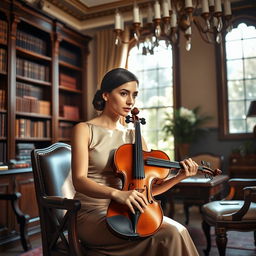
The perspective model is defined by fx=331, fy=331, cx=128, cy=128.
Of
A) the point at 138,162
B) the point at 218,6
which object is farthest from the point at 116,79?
the point at 218,6

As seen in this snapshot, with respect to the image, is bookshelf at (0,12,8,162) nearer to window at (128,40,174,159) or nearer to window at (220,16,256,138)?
window at (128,40,174,159)

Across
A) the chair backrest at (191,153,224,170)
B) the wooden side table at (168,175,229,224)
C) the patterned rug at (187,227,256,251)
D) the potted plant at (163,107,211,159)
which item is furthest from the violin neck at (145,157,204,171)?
the potted plant at (163,107,211,159)

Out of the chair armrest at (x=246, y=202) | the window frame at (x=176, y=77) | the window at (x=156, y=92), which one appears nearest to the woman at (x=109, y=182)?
the chair armrest at (x=246, y=202)

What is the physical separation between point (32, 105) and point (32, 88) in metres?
0.32

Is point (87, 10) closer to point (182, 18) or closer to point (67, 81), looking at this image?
point (67, 81)

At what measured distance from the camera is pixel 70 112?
16.2 ft

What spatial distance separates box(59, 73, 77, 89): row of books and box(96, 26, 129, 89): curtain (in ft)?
1.24

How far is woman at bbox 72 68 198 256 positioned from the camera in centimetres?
117

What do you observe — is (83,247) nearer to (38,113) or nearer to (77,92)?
(38,113)

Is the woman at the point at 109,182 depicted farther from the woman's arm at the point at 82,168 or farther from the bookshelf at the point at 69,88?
the bookshelf at the point at 69,88

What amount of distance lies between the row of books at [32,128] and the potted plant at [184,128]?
164cm

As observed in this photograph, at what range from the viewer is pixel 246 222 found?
7.23 feet

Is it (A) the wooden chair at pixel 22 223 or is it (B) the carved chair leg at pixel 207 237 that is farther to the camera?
(A) the wooden chair at pixel 22 223

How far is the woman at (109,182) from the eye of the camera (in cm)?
117
